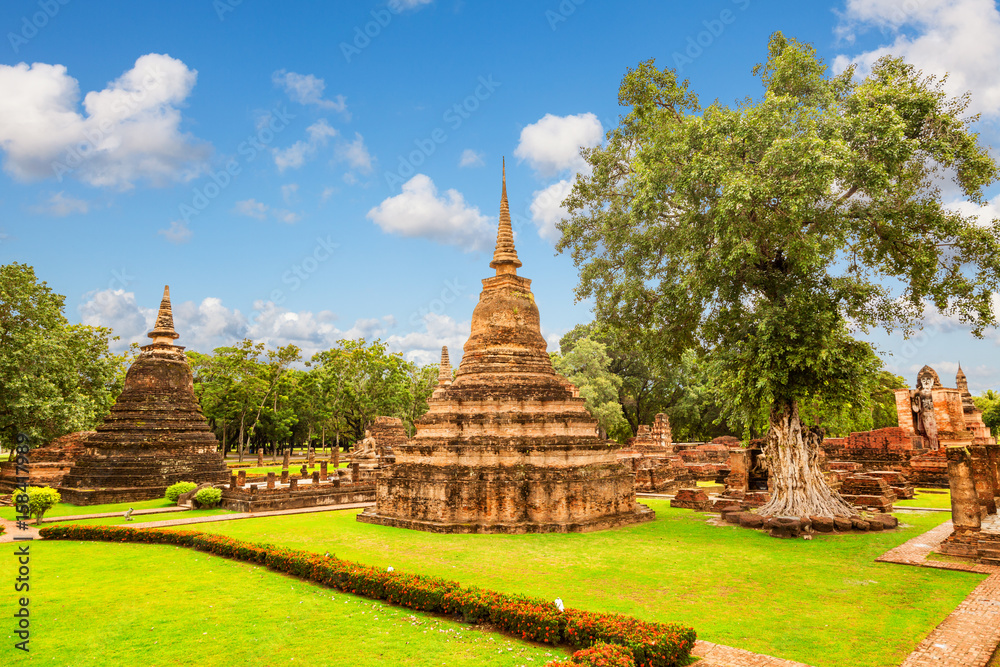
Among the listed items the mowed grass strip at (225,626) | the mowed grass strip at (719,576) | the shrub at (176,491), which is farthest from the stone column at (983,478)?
the shrub at (176,491)

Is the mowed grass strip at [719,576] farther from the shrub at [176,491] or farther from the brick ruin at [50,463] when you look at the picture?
the brick ruin at [50,463]

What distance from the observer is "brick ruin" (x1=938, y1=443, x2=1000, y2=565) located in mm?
11227

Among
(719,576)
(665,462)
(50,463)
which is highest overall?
(50,463)

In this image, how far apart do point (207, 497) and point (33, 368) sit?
487 inches

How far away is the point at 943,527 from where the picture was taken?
14961mm

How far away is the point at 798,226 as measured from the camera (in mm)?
13852

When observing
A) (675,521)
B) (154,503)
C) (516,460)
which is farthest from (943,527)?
(154,503)

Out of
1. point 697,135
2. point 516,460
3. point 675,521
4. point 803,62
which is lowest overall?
point 675,521

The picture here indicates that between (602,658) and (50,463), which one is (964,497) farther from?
(50,463)

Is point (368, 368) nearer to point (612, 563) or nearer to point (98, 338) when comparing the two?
point (98, 338)

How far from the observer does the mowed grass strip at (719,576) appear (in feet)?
24.6

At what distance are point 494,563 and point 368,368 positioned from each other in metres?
45.0

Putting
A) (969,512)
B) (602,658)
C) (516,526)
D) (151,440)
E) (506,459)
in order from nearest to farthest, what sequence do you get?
(602,658), (969,512), (516,526), (506,459), (151,440)

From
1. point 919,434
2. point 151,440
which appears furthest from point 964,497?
point 151,440
